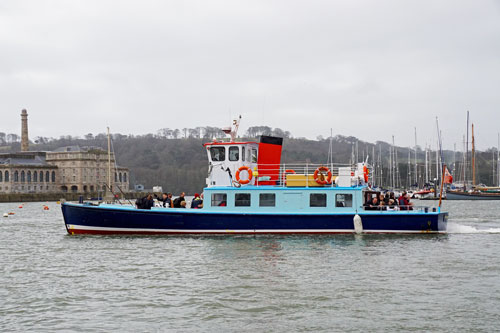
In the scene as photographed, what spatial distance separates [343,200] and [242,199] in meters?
4.43

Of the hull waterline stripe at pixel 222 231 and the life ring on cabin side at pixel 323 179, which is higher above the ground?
the life ring on cabin side at pixel 323 179

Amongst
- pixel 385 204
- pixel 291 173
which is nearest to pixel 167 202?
pixel 291 173

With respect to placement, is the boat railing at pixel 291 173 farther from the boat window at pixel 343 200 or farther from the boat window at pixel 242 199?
the boat window at pixel 242 199

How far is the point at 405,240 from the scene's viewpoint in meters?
28.1

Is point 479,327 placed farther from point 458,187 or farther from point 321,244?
point 458,187

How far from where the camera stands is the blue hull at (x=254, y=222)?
1139 inches

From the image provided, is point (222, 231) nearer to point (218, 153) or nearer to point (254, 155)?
point (218, 153)

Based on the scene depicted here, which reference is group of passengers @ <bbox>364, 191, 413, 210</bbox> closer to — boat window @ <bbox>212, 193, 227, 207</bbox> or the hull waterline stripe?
the hull waterline stripe

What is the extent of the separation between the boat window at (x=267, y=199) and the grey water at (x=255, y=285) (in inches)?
58.4

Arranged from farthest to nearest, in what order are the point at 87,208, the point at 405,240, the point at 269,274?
1. the point at 87,208
2. the point at 405,240
3. the point at 269,274

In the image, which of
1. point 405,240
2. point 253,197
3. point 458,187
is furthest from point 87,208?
point 458,187

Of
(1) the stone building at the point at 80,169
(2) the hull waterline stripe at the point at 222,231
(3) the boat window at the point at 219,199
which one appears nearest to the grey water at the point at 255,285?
(2) the hull waterline stripe at the point at 222,231

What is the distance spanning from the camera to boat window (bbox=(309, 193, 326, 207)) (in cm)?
2923

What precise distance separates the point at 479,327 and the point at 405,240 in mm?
13945
